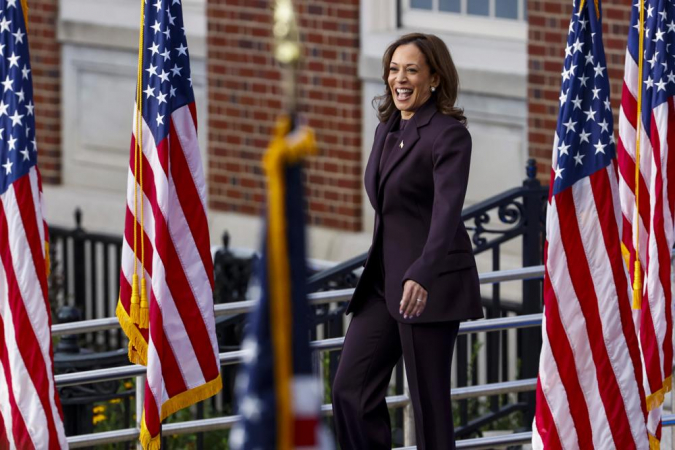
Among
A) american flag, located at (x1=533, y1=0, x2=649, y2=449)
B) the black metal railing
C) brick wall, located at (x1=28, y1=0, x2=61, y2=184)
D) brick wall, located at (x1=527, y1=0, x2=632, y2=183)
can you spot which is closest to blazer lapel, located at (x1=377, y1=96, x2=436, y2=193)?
american flag, located at (x1=533, y1=0, x2=649, y2=449)

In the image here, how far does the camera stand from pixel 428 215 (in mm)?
5840

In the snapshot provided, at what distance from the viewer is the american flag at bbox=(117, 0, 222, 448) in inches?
255

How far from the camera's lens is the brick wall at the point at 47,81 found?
1322cm

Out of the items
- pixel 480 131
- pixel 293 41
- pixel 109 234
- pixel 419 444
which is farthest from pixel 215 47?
pixel 293 41

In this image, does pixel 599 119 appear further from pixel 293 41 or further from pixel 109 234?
pixel 109 234

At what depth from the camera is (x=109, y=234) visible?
476 inches

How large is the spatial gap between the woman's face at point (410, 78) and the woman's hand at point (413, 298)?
666mm

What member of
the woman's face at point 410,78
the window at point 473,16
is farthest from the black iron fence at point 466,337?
the woman's face at point 410,78

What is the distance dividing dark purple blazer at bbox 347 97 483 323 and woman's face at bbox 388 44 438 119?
43 millimetres

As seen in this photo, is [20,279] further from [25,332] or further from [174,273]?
[174,273]

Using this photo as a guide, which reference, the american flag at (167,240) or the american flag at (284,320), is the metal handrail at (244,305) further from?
the american flag at (284,320)

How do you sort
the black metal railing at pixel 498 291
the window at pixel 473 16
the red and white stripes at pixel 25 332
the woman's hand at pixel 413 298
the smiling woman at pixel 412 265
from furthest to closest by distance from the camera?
the window at pixel 473 16 < the black metal railing at pixel 498 291 < the red and white stripes at pixel 25 332 < the smiling woman at pixel 412 265 < the woman's hand at pixel 413 298

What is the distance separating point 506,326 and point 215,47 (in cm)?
540

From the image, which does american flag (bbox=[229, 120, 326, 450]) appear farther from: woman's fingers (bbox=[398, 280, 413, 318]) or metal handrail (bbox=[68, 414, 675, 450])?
metal handrail (bbox=[68, 414, 675, 450])
